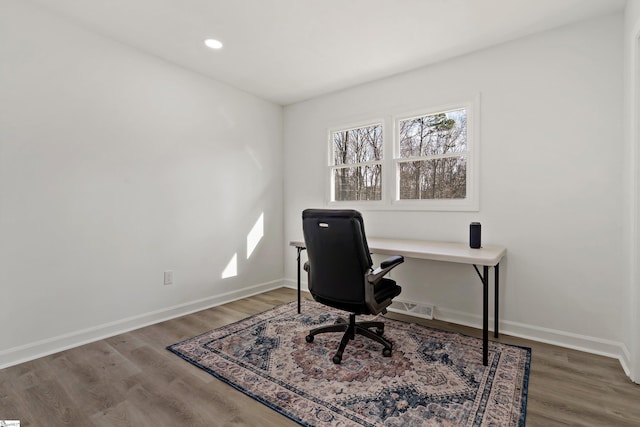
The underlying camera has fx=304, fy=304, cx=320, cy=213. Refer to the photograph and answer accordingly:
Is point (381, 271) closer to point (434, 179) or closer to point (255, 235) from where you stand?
point (434, 179)

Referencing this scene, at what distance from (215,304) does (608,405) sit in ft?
10.8

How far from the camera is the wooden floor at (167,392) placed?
1.59m

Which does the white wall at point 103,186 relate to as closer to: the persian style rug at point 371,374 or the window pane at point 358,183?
the persian style rug at point 371,374

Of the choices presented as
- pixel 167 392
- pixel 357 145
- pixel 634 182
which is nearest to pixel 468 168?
pixel 634 182

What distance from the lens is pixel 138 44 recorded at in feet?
8.96

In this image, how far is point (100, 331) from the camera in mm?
2564

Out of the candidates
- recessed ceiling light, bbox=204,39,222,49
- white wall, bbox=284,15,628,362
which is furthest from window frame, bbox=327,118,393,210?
recessed ceiling light, bbox=204,39,222,49

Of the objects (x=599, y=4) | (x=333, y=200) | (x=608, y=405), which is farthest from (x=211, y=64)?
(x=608, y=405)

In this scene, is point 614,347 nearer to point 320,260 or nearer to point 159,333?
point 320,260

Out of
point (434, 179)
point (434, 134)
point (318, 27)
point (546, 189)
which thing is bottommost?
point (546, 189)

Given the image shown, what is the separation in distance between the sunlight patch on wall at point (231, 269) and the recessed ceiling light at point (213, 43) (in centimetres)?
223

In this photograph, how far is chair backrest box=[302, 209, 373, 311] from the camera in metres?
2.04

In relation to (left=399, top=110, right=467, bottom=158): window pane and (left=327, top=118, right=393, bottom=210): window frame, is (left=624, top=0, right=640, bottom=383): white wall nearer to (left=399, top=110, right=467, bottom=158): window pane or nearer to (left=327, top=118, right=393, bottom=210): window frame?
(left=399, top=110, right=467, bottom=158): window pane

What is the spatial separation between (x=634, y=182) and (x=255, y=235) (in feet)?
11.5
